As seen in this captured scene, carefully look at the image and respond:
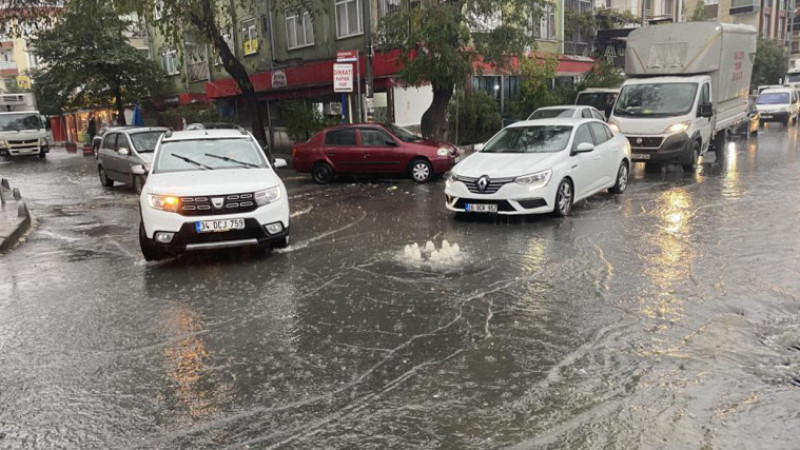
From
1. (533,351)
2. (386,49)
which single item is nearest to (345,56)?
(386,49)

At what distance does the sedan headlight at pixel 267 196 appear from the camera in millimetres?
7975

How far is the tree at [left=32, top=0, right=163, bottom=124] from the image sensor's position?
3288cm

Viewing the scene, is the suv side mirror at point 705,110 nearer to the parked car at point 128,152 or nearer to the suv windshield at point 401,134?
the suv windshield at point 401,134

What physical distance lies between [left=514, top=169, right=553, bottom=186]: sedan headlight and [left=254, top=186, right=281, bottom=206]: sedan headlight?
370 cm

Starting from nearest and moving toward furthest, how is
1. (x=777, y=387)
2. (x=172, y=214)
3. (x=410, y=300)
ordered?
(x=777, y=387), (x=410, y=300), (x=172, y=214)

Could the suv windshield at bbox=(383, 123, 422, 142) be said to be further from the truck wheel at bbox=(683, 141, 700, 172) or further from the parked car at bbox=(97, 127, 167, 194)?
the truck wheel at bbox=(683, 141, 700, 172)

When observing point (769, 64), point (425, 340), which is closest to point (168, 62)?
point (425, 340)

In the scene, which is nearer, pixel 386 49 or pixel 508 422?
pixel 508 422

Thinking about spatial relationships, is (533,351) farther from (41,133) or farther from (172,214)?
(41,133)

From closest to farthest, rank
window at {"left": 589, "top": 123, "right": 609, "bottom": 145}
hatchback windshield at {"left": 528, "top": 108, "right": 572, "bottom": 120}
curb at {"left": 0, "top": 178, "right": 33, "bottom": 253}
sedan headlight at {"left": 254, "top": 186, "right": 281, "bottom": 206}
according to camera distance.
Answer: sedan headlight at {"left": 254, "top": 186, "right": 281, "bottom": 206}
curb at {"left": 0, "top": 178, "right": 33, "bottom": 253}
window at {"left": 589, "top": 123, "right": 609, "bottom": 145}
hatchback windshield at {"left": 528, "top": 108, "right": 572, "bottom": 120}

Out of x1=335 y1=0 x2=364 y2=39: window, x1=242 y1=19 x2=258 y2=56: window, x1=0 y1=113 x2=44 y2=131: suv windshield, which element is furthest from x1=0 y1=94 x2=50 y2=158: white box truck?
x1=335 y1=0 x2=364 y2=39: window

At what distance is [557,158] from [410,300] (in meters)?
4.86

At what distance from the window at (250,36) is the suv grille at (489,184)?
24727 millimetres

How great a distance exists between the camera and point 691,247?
793cm
